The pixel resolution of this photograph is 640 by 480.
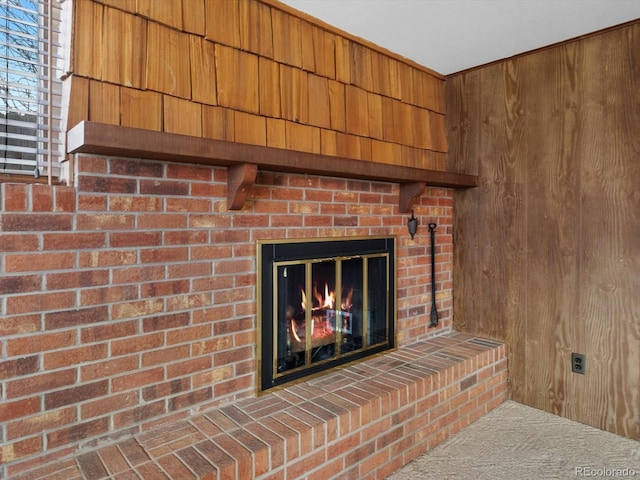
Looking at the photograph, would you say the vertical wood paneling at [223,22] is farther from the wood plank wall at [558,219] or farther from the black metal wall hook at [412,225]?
the wood plank wall at [558,219]

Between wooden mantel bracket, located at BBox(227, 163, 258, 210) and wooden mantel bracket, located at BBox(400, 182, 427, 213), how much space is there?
109cm

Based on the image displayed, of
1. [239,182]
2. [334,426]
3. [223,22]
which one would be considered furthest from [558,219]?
[223,22]

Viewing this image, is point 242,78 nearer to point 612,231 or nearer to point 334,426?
point 334,426

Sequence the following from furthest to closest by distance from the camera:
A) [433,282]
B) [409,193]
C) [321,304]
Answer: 1. [433,282]
2. [409,193]
3. [321,304]

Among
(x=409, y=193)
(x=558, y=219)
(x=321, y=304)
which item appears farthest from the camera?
(x=409, y=193)

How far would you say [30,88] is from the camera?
142cm

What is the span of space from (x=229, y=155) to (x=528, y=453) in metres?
2.00

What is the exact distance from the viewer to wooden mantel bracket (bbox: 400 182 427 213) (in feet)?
8.04

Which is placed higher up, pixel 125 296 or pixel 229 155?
pixel 229 155

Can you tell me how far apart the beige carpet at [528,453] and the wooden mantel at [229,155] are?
144 cm

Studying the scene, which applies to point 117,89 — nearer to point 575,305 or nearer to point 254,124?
point 254,124

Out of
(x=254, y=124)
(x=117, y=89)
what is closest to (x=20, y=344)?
(x=117, y=89)

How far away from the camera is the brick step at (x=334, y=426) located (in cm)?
140

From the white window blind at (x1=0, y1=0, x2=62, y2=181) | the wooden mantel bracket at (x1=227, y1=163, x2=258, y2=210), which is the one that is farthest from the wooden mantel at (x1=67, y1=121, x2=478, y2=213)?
the white window blind at (x1=0, y1=0, x2=62, y2=181)
